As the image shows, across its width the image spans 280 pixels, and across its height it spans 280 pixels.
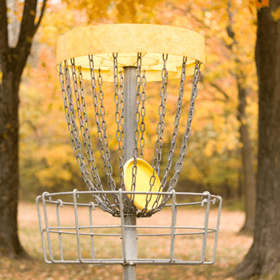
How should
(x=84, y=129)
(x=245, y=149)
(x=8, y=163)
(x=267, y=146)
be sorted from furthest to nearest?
1. (x=245, y=149)
2. (x=8, y=163)
3. (x=267, y=146)
4. (x=84, y=129)

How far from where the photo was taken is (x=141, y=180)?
1.89m

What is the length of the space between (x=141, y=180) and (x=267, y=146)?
4149mm

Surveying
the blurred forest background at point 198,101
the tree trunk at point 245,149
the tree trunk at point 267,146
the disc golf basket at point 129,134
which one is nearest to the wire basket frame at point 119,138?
the disc golf basket at point 129,134

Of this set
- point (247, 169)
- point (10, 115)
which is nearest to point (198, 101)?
point (247, 169)

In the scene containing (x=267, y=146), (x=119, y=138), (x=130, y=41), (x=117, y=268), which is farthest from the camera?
(x=117, y=268)

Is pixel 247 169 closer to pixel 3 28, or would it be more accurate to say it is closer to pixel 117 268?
pixel 117 268

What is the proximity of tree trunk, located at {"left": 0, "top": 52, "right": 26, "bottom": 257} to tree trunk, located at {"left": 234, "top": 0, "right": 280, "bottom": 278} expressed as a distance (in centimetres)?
349

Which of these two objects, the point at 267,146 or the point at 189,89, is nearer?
the point at 267,146

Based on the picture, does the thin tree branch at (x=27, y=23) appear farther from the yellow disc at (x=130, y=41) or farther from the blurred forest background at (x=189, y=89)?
the yellow disc at (x=130, y=41)

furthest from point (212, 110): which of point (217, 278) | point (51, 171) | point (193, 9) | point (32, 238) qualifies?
point (51, 171)

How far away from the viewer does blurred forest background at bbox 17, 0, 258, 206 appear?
942cm

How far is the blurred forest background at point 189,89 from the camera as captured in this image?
942cm

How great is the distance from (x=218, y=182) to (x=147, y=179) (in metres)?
23.8

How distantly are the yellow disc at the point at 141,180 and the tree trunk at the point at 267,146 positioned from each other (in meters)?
3.98
